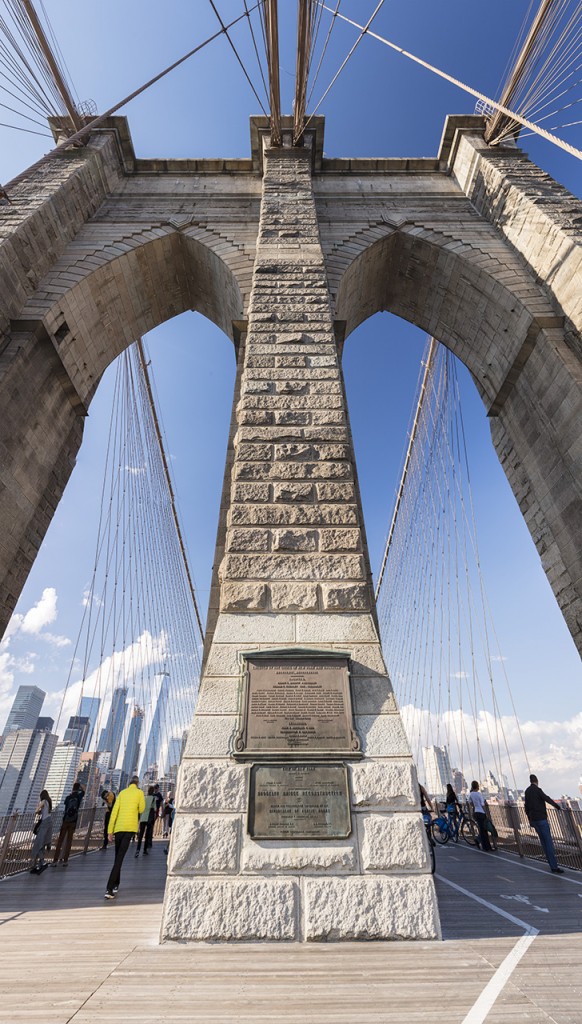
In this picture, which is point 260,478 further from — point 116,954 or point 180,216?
point 180,216

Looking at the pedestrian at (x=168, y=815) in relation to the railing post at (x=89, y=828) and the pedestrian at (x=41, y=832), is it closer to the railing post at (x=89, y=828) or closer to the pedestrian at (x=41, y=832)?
the railing post at (x=89, y=828)

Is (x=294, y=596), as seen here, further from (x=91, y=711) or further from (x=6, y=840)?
(x=91, y=711)

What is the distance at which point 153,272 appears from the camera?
33.5 feet

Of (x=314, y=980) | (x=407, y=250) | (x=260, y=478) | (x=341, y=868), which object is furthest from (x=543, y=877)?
(x=407, y=250)

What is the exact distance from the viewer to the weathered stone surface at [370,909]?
8.10 feet

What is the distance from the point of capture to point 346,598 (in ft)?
12.0

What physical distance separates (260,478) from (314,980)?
10.6ft

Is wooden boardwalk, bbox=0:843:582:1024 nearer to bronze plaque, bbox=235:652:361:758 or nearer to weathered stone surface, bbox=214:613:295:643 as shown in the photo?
bronze plaque, bbox=235:652:361:758

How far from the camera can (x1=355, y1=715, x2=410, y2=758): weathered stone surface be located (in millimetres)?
2969

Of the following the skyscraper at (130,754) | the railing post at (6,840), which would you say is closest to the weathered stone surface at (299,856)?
the railing post at (6,840)

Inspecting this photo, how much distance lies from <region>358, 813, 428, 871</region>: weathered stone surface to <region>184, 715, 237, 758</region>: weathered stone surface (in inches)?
35.6

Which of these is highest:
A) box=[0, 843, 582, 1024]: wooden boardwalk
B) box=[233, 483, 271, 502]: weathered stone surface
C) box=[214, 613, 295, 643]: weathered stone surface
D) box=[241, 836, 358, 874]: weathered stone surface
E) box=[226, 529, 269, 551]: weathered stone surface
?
box=[233, 483, 271, 502]: weathered stone surface

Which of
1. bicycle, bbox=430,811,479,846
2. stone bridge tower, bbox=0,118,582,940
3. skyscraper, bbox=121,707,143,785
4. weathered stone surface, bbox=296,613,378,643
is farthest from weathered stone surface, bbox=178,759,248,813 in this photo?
skyscraper, bbox=121,707,143,785

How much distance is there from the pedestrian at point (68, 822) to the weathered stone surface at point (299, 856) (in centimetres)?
557
